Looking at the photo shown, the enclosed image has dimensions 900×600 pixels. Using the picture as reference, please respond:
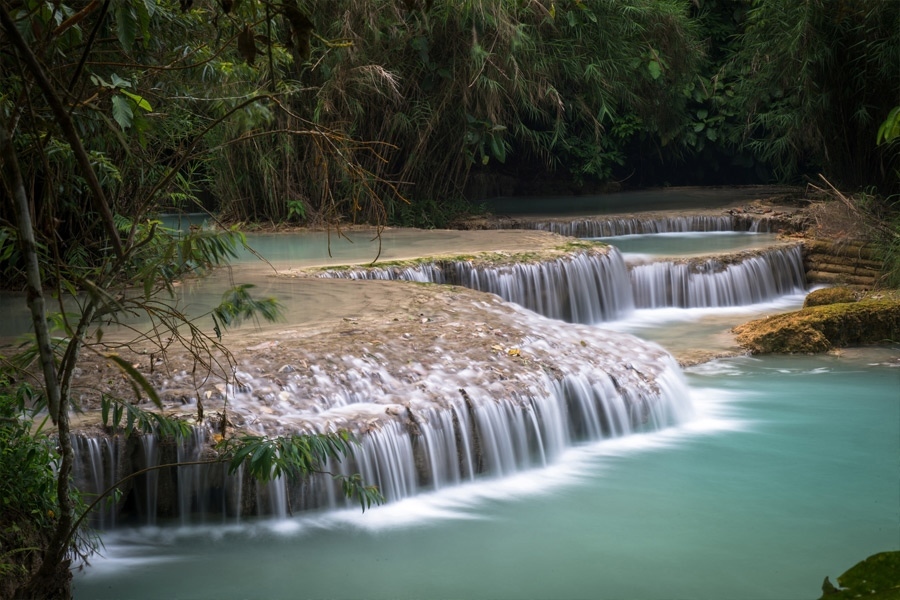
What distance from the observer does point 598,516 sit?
17.7ft

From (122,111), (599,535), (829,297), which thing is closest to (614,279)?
(829,297)

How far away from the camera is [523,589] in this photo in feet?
15.0

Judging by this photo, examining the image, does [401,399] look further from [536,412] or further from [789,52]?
[789,52]

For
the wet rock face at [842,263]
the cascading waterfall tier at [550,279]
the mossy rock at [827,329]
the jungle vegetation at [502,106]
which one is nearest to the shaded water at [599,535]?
the jungle vegetation at [502,106]

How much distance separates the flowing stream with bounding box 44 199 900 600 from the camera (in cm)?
461

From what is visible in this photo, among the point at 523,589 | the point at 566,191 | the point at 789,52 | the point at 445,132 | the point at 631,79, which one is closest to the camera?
the point at 523,589

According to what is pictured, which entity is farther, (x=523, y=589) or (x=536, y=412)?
(x=536, y=412)

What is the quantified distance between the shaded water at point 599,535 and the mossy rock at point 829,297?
10.5ft

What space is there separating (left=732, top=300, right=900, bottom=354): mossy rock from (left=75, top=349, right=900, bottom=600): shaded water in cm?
201

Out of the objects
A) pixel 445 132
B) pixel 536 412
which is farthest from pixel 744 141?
pixel 536 412

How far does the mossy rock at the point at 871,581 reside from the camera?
91 cm

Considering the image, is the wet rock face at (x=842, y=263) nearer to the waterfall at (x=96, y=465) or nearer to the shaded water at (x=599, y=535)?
the shaded water at (x=599, y=535)

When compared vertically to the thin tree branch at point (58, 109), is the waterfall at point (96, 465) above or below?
below

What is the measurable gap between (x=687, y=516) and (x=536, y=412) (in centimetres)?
111
